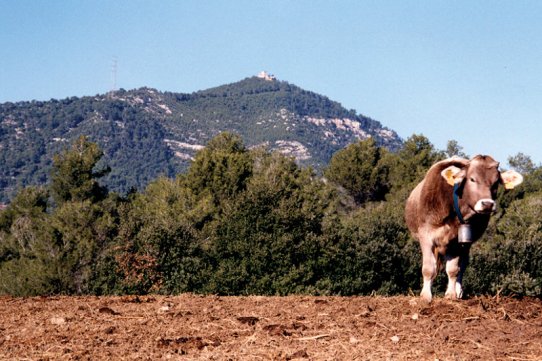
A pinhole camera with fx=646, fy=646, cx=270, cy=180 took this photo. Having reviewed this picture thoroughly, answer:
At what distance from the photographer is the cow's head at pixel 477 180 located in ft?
31.9

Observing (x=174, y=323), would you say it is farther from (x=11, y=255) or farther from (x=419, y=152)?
(x=419, y=152)

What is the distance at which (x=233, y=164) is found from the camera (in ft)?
210

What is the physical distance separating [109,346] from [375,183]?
2818 inches

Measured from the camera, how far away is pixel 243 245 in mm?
42656

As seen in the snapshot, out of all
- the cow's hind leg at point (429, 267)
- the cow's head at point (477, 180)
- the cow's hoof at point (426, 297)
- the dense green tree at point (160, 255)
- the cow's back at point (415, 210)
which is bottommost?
the dense green tree at point (160, 255)

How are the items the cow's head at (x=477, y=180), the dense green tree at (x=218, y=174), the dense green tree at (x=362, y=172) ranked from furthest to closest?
the dense green tree at (x=362, y=172) < the dense green tree at (x=218, y=174) < the cow's head at (x=477, y=180)

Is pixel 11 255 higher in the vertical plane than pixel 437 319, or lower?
lower

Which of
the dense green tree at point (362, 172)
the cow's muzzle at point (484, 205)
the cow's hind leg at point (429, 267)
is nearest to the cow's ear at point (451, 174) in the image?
the cow's muzzle at point (484, 205)

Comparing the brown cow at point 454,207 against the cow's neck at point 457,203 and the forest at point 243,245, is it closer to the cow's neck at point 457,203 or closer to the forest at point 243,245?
the cow's neck at point 457,203

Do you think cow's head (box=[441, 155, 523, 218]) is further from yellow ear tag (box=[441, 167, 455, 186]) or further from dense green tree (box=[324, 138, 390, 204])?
dense green tree (box=[324, 138, 390, 204])

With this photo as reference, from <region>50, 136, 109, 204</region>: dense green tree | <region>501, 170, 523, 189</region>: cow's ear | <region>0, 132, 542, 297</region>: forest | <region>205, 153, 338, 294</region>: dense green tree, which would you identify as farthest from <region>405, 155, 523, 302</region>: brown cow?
<region>50, 136, 109, 204</region>: dense green tree

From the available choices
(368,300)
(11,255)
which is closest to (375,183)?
(11,255)

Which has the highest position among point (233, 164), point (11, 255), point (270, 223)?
point (233, 164)

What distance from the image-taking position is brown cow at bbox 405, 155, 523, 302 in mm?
9820
